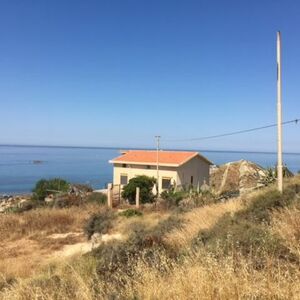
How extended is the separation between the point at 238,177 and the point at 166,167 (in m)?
8.29

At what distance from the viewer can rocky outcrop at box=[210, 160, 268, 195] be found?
28.6m

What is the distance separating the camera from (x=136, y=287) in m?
4.82

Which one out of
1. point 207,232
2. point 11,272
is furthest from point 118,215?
point 207,232

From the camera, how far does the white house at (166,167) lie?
131ft

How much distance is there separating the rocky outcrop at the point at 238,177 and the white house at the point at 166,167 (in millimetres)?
2008

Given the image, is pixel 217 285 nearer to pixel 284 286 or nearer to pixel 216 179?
pixel 284 286

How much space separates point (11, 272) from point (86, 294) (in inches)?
244

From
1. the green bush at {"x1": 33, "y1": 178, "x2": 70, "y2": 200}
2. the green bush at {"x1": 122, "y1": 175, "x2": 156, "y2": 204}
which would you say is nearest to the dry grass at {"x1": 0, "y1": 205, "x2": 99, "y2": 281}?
the green bush at {"x1": 122, "y1": 175, "x2": 156, "y2": 204}

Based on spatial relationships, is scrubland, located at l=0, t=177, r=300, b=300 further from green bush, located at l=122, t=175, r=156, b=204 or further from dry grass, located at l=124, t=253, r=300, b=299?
green bush, located at l=122, t=175, r=156, b=204

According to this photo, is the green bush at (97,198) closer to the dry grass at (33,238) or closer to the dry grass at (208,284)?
the dry grass at (33,238)

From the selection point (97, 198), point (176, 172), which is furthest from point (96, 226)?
point (176, 172)

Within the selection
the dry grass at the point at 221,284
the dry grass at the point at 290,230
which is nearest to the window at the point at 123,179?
the dry grass at the point at 290,230

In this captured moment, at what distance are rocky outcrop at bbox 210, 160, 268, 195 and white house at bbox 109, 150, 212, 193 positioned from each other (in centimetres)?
201

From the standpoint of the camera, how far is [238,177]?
3450 centimetres
